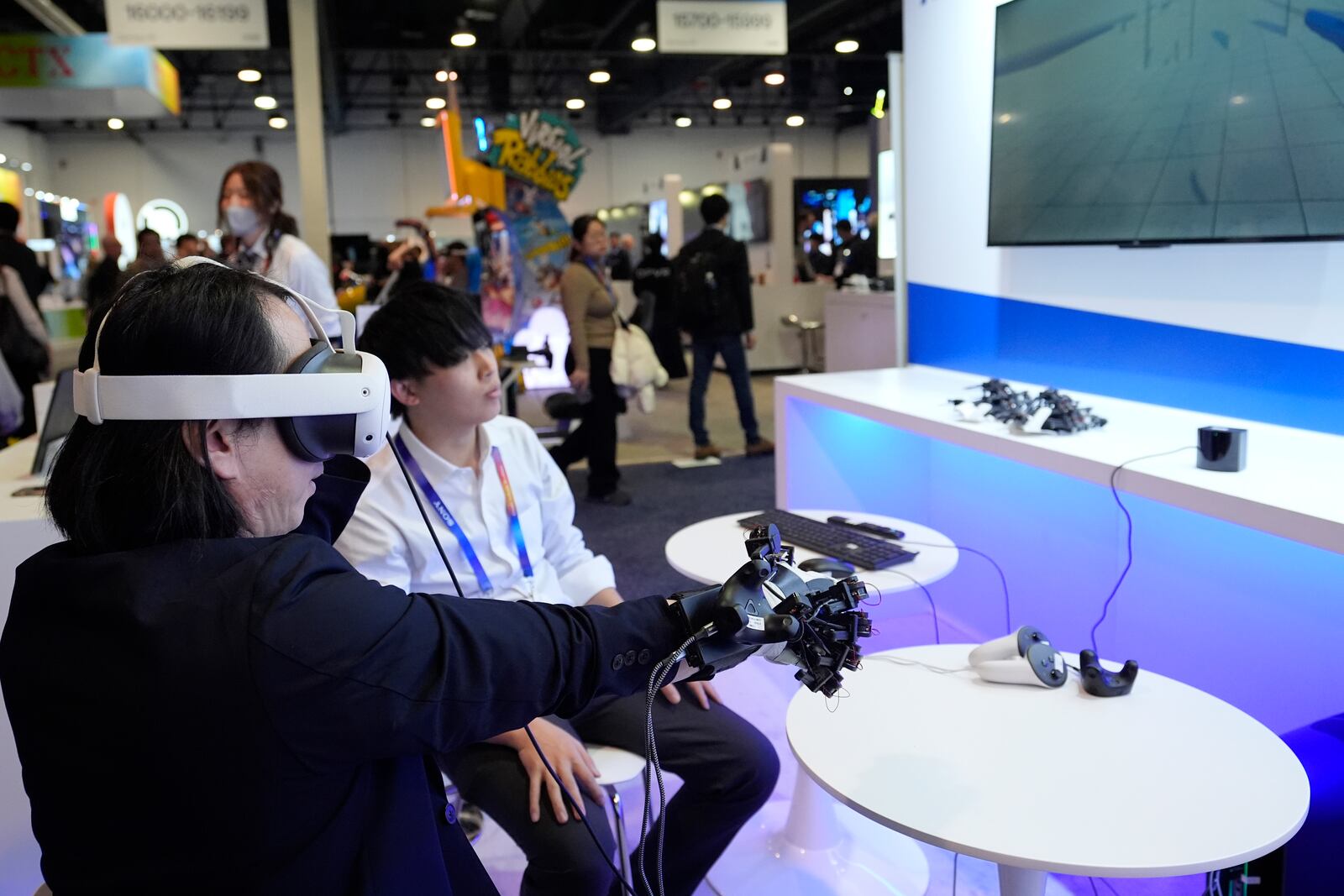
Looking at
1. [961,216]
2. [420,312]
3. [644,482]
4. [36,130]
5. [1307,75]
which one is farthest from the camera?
[36,130]

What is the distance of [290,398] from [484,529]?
102cm

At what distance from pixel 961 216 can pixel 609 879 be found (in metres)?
2.76

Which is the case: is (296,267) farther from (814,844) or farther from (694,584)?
(814,844)

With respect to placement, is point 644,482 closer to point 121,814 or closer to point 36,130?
point 121,814

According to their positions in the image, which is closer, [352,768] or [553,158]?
[352,768]

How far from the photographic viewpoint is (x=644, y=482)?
5.98 m

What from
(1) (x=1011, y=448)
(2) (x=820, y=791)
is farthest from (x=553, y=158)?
Result: (2) (x=820, y=791)

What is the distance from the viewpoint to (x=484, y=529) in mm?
1907

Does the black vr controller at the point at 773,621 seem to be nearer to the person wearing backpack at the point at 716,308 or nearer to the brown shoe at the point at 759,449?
the person wearing backpack at the point at 716,308

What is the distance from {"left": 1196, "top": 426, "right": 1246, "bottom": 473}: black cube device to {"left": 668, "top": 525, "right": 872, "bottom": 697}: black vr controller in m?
1.34

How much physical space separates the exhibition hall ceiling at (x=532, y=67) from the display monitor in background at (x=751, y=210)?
208 cm

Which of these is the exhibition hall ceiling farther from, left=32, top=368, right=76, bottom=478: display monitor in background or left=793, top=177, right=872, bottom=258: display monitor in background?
left=32, top=368, right=76, bottom=478: display monitor in background

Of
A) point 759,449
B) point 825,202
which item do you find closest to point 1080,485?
point 759,449

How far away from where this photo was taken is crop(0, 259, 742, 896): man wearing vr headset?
82cm
